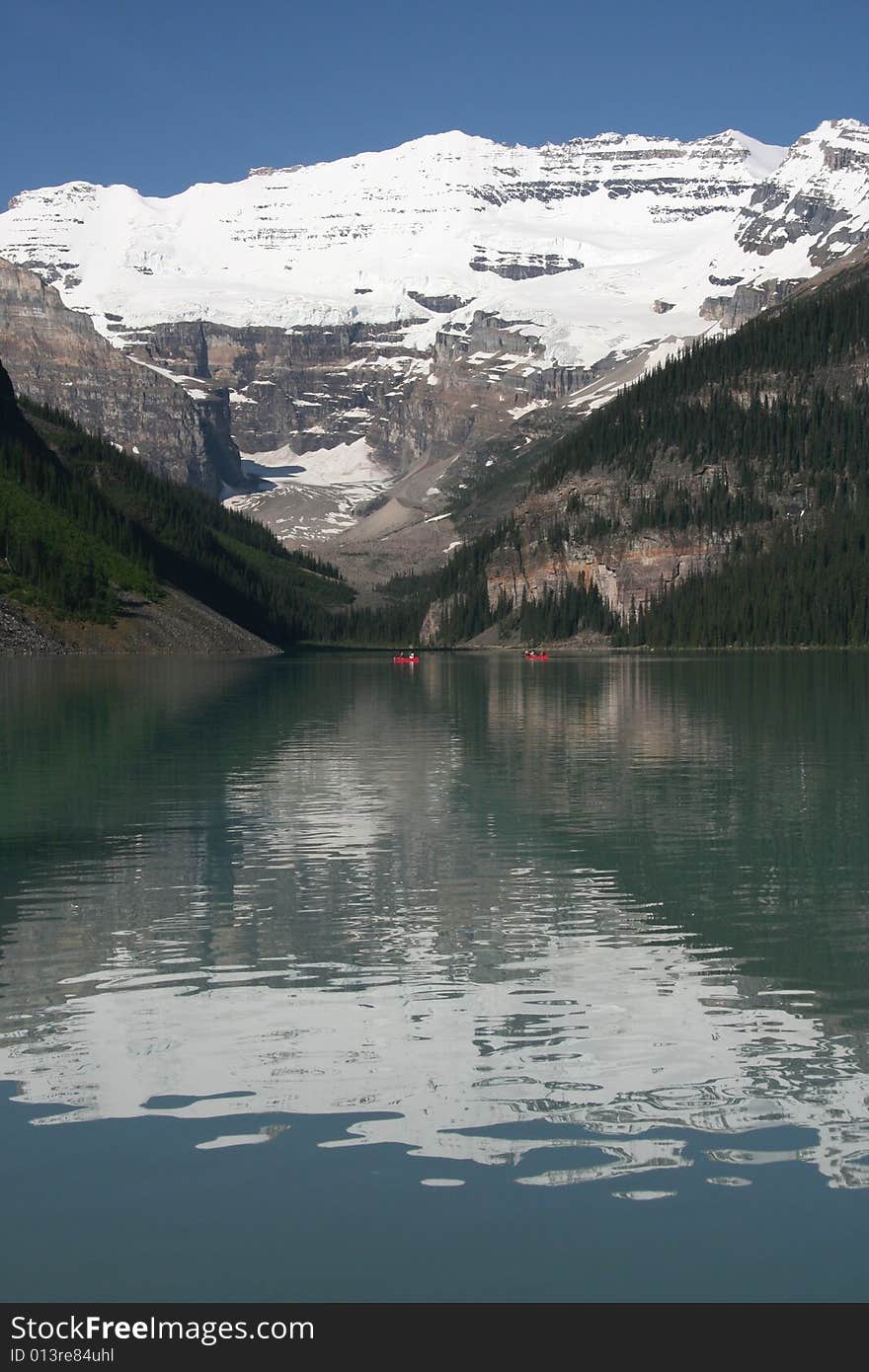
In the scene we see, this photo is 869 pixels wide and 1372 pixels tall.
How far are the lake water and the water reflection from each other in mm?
113

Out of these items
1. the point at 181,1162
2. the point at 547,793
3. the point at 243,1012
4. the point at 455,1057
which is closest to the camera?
the point at 181,1162

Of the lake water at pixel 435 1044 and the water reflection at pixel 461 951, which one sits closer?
the lake water at pixel 435 1044

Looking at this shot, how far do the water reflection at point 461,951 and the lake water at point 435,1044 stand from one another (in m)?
0.11

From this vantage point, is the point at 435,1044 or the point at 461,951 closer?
the point at 435,1044

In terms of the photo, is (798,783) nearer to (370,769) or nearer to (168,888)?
(370,769)

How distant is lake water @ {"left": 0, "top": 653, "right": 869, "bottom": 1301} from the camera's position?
62.0 ft

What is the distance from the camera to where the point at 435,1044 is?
26875 mm

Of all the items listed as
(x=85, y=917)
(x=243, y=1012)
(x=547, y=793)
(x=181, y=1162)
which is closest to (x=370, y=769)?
(x=547, y=793)

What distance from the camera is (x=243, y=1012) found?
29.4 metres

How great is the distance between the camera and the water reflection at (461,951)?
23.6 m

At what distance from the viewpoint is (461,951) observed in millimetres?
34594

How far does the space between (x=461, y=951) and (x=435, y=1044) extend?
7743 millimetres

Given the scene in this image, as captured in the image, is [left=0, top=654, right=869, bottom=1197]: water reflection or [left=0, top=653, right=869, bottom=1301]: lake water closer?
[left=0, top=653, right=869, bottom=1301]: lake water
